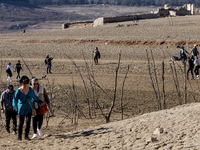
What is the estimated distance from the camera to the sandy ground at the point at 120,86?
242 inches

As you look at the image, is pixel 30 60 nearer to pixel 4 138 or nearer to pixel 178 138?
pixel 4 138

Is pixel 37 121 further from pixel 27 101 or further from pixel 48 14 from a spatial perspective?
pixel 48 14

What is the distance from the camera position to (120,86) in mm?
13438

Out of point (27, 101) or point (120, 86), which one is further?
point (120, 86)

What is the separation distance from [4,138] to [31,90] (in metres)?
1.47

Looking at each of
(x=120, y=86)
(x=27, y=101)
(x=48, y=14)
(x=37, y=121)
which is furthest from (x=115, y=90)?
(x=48, y=14)

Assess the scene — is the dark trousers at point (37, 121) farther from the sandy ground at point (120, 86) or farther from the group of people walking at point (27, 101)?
the sandy ground at point (120, 86)

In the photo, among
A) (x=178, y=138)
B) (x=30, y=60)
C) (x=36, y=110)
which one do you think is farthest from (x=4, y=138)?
(x=30, y=60)

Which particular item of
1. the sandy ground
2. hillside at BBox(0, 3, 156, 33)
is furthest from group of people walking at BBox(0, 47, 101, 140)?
hillside at BBox(0, 3, 156, 33)

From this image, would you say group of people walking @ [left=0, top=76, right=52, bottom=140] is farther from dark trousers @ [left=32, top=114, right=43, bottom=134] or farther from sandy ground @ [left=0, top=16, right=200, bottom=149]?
sandy ground @ [left=0, top=16, right=200, bottom=149]

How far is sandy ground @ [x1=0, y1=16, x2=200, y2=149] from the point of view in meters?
6.15

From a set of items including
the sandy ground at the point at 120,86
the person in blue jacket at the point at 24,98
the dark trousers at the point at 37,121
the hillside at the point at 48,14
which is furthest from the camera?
the hillside at the point at 48,14

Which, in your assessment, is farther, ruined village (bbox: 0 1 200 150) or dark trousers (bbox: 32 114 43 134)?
dark trousers (bbox: 32 114 43 134)

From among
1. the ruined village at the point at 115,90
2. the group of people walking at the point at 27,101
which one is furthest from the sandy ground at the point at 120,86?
the group of people walking at the point at 27,101
